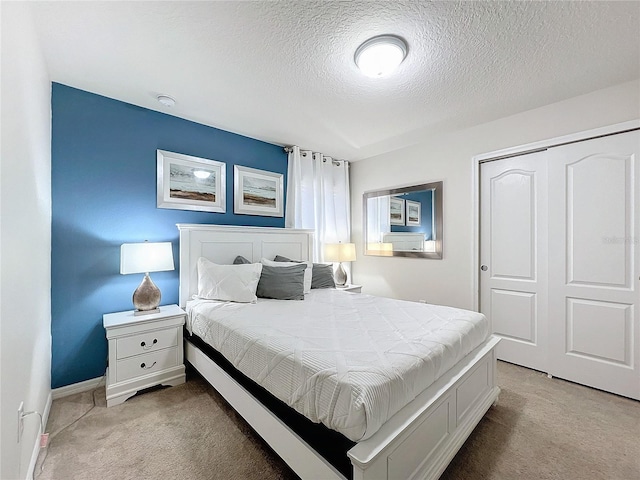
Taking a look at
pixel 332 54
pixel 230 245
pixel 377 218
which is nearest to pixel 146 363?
pixel 230 245

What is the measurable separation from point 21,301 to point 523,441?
9.45 ft

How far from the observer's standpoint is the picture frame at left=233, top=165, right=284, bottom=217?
3.25 meters

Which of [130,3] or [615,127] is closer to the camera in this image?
[130,3]

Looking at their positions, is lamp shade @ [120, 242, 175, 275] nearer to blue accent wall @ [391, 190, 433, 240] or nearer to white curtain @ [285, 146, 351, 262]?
white curtain @ [285, 146, 351, 262]

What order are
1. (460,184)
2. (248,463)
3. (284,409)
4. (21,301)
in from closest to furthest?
1. (21,301)
2. (284,409)
3. (248,463)
4. (460,184)

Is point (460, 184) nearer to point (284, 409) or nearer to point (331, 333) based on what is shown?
point (331, 333)

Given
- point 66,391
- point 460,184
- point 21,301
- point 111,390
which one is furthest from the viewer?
point 460,184

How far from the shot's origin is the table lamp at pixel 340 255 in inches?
150

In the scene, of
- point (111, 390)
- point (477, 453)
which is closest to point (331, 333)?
point (477, 453)

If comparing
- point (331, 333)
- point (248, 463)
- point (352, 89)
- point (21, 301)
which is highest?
point (352, 89)

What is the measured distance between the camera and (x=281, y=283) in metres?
2.64

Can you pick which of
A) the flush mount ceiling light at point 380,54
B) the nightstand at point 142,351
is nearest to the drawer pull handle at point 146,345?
the nightstand at point 142,351

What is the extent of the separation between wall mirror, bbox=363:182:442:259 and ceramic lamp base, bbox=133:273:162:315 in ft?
9.26

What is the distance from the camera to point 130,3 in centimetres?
147
